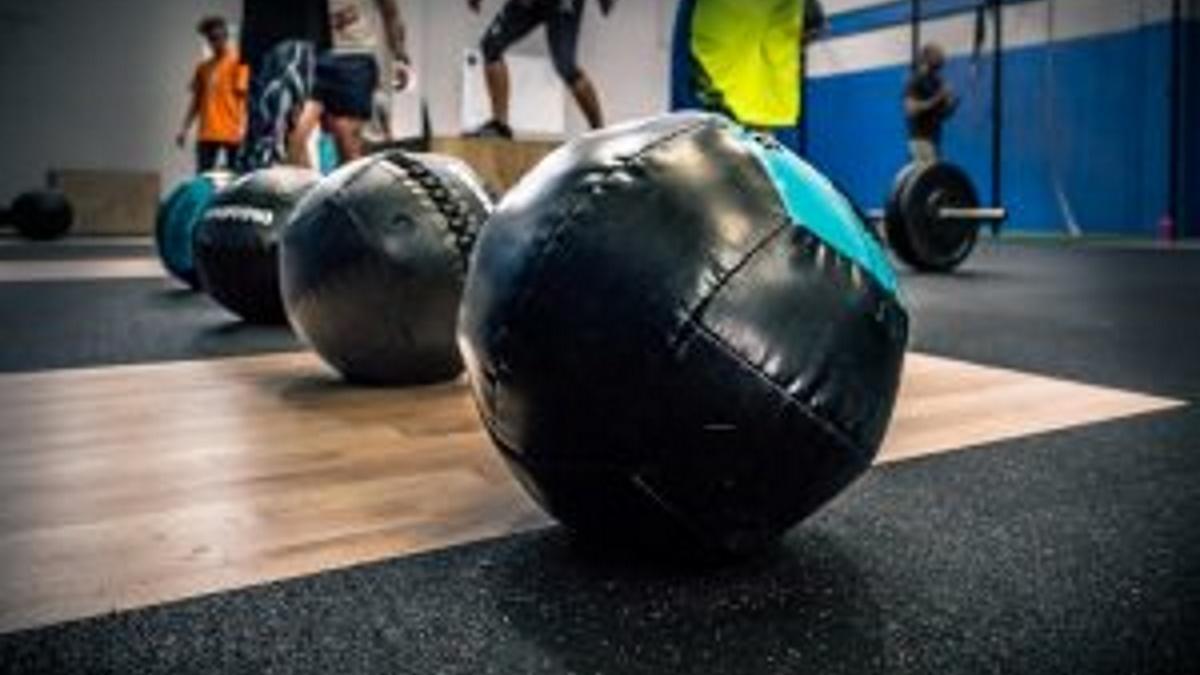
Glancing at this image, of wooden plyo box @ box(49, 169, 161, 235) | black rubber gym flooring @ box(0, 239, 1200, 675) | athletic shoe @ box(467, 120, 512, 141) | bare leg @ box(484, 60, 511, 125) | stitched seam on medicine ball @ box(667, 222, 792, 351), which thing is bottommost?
wooden plyo box @ box(49, 169, 161, 235)

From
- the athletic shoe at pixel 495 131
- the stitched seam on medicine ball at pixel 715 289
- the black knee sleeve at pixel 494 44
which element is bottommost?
the athletic shoe at pixel 495 131

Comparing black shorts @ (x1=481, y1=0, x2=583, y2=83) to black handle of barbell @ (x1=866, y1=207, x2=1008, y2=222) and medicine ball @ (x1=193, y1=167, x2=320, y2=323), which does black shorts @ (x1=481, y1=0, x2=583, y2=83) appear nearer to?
medicine ball @ (x1=193, y1=167, x2=320, y2=323)

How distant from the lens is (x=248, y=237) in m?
2.97

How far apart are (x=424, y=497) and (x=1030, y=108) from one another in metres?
8.95

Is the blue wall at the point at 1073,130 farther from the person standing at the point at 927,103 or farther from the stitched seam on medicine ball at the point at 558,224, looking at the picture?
the stitched seam on medicine ball at the point at 558,224

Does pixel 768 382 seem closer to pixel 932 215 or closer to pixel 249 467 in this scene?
pixel 249 467

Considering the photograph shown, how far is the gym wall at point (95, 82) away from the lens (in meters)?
10.2

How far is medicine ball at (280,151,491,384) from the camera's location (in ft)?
6.98

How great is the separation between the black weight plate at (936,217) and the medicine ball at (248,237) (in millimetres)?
2996

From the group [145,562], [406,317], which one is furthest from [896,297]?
[406,317]

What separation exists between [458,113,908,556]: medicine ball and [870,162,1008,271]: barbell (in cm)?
410

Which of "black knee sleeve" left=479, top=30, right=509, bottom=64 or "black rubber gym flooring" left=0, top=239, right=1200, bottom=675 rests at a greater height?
"black knee sleeve" left=479, top=30, right=509, bottom=64

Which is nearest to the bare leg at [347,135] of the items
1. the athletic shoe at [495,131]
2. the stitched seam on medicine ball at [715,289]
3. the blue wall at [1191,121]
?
the athletic shoe at [495,131]

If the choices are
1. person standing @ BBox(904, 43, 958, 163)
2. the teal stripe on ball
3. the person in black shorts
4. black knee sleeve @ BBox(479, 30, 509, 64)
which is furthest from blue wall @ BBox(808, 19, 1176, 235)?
the teal stripe on ball
